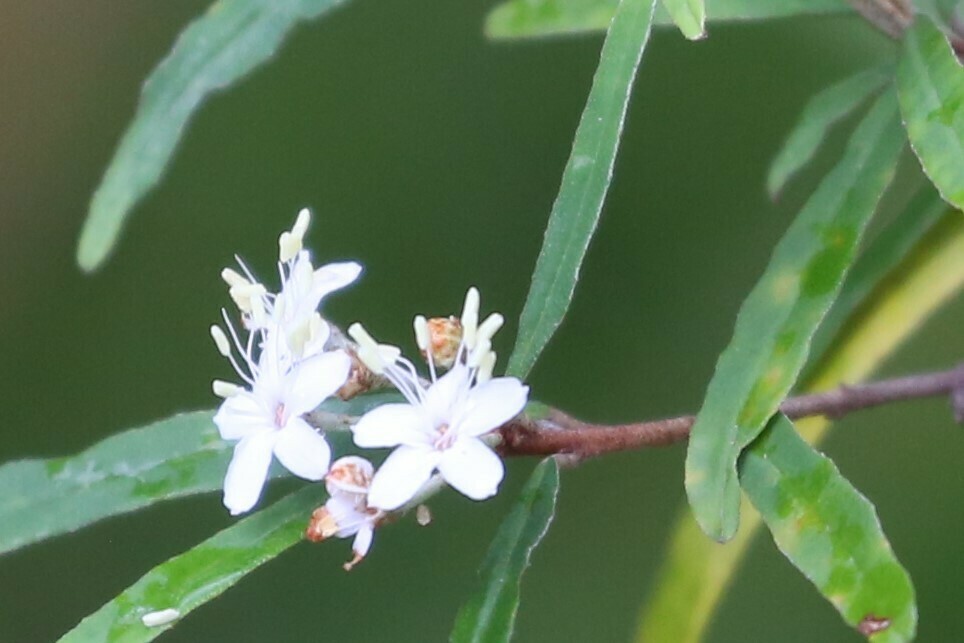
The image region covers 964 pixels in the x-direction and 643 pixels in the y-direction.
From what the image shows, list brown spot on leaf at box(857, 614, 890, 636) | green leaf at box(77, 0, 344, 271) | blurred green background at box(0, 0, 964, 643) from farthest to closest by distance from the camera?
blurred green background at box(0, 0, 964, 643)
green leaf at box(77, 0, 344, 271)
brown spot on leaf at box(857, 614, 890, 636)

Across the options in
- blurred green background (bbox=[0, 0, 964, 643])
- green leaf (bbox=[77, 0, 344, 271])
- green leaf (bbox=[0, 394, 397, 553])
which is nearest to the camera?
green leaf (bbox=[0, 394, 397, 553])

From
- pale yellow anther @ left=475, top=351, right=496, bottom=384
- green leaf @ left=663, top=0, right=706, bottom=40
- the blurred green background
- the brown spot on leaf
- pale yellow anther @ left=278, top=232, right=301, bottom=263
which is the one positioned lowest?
the blurred green background

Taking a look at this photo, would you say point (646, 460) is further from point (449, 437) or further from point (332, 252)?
point (449, 437)

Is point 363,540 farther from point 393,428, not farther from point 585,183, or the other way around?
point 585,183

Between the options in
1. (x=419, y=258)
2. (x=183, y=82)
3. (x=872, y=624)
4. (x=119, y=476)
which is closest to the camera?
(x=872, y=624)

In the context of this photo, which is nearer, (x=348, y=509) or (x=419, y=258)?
(x=348, y=509)

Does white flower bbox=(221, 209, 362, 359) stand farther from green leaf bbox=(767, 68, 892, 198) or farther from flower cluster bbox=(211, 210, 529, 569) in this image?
green leaf bbox=(767, 68, 892, 198)

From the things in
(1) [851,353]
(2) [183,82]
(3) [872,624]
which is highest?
(2) [183,82]

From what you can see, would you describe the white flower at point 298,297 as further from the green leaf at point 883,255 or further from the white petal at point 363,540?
the green leaf at point 883,255

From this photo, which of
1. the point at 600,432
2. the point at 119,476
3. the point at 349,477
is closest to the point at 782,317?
the point at 600,432

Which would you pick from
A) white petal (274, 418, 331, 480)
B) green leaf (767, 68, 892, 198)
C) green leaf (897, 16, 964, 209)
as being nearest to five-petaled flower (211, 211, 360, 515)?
white petal (274, 418, 331, 480)
